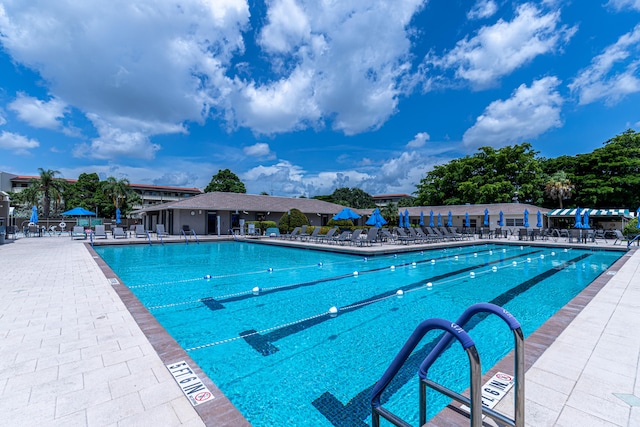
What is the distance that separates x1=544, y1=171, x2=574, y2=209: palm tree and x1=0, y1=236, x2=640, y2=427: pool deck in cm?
3506

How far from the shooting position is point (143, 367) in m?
3.04

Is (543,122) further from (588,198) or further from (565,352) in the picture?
(565,352)

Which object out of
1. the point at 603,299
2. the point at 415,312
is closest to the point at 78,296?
the point at 415,312

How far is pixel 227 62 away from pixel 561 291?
64.7 ft

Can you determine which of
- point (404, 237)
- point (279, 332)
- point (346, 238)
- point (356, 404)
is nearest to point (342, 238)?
point (346, 238)

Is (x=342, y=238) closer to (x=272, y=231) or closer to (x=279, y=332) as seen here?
(x=272, y=231)

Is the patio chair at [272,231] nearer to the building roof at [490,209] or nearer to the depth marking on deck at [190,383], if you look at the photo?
the building roof at [490,209]

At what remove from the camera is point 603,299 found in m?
5.69

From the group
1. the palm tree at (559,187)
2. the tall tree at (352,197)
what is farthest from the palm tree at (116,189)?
the palm tree at (559,187)

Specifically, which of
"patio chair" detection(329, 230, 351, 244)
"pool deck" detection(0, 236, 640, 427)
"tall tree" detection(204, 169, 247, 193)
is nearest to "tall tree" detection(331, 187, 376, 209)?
"tall tree" detection(204, 169, 247, 193)

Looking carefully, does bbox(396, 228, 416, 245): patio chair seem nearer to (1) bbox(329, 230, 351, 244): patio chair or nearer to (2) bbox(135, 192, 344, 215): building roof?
(1) bbox(329, 230, 351, 244): patio chair

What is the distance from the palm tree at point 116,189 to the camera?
38625 millimetres

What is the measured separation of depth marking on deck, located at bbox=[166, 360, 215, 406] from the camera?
8.32 feet

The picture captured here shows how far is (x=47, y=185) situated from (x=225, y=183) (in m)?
22.8
